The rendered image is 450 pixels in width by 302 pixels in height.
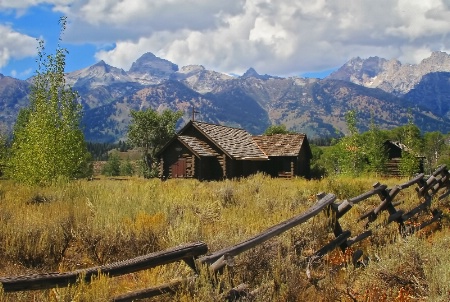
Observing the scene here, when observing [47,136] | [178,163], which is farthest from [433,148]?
[47,136]

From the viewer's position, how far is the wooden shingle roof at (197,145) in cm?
3381

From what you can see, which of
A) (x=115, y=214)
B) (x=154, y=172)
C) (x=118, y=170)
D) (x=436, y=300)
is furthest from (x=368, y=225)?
(x=118, y=170)

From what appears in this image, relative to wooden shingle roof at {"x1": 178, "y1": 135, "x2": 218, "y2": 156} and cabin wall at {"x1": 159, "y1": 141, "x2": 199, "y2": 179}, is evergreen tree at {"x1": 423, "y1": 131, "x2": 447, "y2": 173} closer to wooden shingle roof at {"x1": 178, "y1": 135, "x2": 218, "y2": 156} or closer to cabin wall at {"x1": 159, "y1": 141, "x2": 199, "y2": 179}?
wooden shingle roof at {"x1": 178, "y1": 135, "x2": 218, "y2": 156}

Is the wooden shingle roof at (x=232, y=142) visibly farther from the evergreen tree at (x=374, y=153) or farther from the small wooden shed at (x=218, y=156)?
the evergreen tree at (x=374, y=153)

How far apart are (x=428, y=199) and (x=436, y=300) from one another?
8638mm

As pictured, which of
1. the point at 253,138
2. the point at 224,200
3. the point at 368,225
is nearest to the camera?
the point at 368,225

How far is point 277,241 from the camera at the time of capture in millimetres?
6320

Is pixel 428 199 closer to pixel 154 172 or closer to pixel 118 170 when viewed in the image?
pixel 154 172

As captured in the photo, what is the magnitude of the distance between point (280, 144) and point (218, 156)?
8.06 meters

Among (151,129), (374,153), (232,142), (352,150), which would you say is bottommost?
(374,153)

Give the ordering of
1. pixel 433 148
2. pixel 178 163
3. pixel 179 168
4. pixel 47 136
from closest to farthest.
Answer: pixel 47 136
pixel 179 168
pixel 178 163
pixel 433 148

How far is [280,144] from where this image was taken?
130 ft

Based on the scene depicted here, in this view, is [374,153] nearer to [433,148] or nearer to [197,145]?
[197,145]

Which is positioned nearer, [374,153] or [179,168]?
[179,168]
